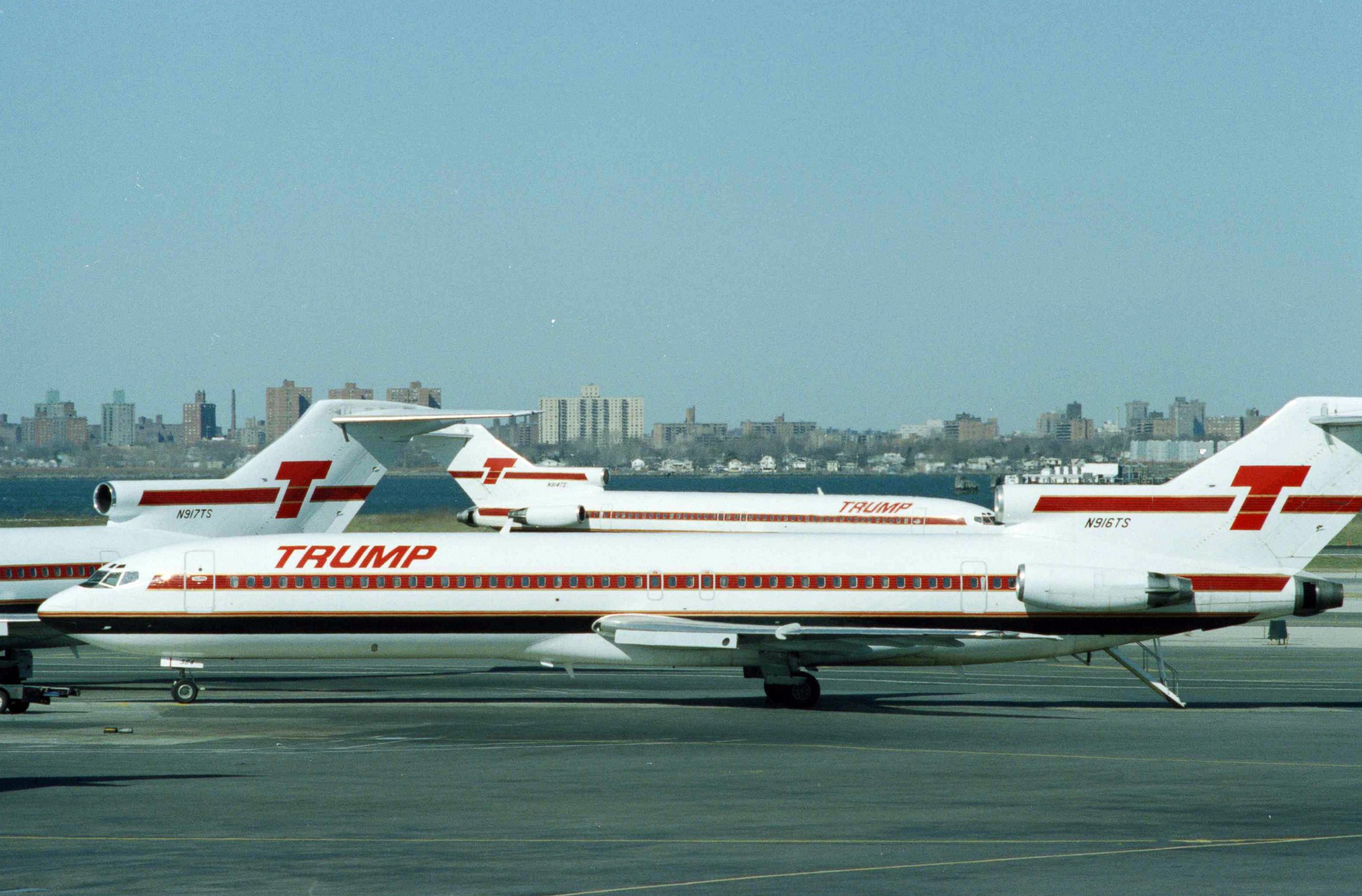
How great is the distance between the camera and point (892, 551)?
3059cm

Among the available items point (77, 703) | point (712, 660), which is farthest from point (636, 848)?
point (77, 703)

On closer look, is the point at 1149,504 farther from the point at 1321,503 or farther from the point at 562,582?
the point at 562,582

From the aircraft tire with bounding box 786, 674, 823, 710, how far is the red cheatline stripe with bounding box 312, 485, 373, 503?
1125cm

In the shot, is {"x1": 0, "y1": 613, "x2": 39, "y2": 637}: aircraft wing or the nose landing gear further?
{"x1": 0, "y1": 613, "x2": 39, "y2": 637}: aircraft wing

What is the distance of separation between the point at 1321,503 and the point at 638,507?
31644mm

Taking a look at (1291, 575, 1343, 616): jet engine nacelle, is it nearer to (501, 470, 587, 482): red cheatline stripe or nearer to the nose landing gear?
the nose landing gear

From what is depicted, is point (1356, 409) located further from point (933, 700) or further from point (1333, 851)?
point (1333, 851)

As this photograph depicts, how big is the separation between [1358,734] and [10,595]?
2627 cm

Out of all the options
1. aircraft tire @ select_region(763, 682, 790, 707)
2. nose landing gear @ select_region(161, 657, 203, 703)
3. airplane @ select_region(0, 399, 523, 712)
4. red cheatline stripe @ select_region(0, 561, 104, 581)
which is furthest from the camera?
airplane @ select_region(0, 399, 523, 712)

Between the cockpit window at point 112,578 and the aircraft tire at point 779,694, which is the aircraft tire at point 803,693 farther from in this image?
the cockpit window at point 112,578

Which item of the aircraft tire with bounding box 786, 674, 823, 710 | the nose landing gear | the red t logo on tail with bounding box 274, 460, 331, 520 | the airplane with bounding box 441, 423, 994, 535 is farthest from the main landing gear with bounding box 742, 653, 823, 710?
the airplane with bounding box 441, 423, 994, 535

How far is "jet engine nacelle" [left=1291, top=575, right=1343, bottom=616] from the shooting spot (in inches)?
1168

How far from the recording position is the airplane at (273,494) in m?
34.4

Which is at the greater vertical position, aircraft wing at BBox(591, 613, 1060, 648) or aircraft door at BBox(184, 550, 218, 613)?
aircraft door at BBox(184, 550, 218, 613)
